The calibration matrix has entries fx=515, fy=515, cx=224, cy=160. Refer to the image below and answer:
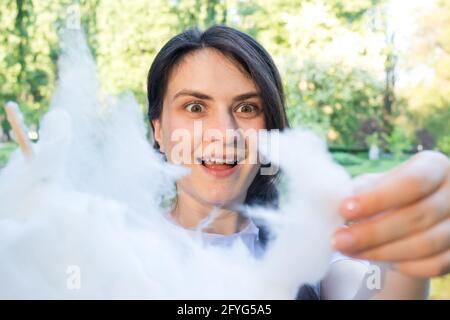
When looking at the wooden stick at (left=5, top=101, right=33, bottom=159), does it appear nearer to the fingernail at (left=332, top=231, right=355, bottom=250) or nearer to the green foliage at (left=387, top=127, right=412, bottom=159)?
the fingernail at (left=332, top=231, right=355, bottom=250)

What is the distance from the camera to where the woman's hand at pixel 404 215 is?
34 cm

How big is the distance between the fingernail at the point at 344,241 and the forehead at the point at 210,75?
287mm

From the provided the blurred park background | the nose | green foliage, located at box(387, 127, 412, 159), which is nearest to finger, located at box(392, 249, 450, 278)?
the nose

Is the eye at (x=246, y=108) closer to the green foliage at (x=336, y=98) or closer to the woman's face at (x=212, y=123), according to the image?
the woman's face at (x=212, y=123)

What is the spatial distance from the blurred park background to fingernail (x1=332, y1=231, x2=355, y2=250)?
134 centimetres

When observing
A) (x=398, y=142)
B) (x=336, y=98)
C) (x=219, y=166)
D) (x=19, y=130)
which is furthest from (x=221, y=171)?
(x=398, y=142)

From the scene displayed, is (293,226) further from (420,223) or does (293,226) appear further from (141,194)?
(141,194)

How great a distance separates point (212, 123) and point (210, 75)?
6cm

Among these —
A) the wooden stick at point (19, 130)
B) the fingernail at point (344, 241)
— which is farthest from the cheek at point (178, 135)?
the fingernail at point (344, 241)

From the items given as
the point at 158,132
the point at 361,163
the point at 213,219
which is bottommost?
the point at 361,163

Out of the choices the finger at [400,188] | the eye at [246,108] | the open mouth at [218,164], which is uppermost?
the eye at [246,108]

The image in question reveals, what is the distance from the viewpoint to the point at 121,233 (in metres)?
0.48

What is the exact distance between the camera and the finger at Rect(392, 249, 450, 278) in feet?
1.23

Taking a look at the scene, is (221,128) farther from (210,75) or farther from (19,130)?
(19,130)
